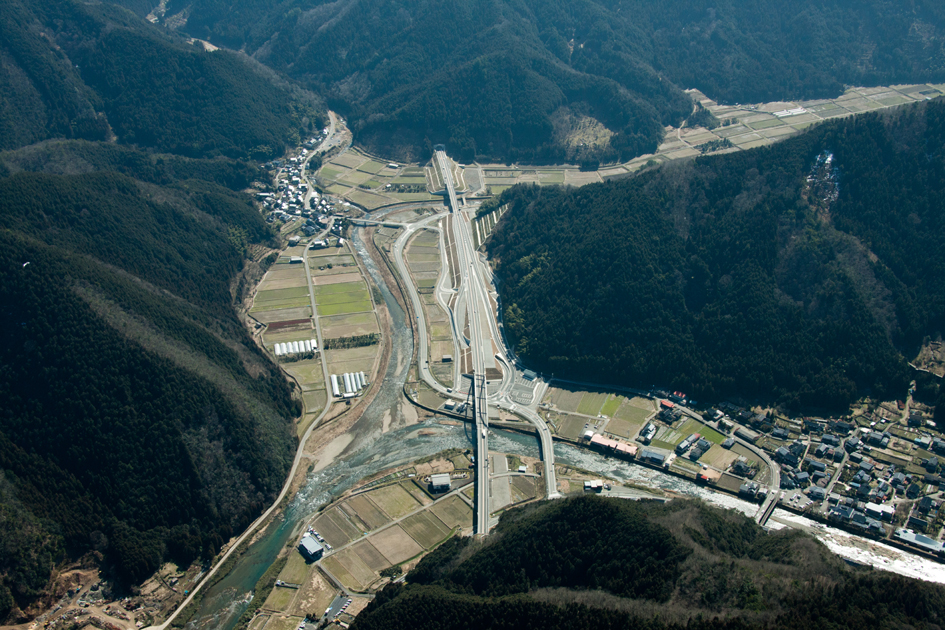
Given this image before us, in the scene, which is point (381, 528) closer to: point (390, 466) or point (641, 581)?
point (390, 466)

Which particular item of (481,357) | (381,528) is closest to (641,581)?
(381,528)

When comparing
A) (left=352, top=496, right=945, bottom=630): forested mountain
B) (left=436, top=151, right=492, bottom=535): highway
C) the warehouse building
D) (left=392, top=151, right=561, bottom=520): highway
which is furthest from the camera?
(left=392, top=151, right=561, bottom=520): highway

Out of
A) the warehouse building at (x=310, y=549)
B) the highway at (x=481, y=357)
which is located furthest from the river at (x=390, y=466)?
the warehouse building at (x=310, y=549)

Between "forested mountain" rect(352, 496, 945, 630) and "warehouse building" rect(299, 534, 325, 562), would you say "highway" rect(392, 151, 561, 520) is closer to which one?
"forested mountain" rect(352, 496, 945, 630)

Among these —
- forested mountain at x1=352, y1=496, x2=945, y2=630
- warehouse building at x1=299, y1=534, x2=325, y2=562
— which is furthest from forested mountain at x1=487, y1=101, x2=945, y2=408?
warehouse building at x1=299, y1=534, x2=325, y2=562

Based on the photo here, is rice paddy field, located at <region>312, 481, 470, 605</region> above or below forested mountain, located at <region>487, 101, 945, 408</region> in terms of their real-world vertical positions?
below

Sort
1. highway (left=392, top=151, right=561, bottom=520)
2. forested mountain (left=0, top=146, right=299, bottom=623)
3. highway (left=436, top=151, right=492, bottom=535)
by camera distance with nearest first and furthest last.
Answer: forested mountain (left=0, top=146, right=299, bottom=623), highway (left=436, top=151, right=492, bottom=535), highway (left=392, top=151, right=561, bottom=520)

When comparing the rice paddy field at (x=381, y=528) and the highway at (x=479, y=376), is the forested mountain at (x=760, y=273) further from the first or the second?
the rice paddy field at (x=381, y=528)
